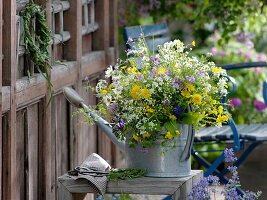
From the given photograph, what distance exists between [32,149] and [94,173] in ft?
1.18

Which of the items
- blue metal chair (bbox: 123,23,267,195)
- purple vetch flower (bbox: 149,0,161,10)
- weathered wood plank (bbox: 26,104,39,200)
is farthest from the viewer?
purple vetch flower (bbox: 149,0,161,10)

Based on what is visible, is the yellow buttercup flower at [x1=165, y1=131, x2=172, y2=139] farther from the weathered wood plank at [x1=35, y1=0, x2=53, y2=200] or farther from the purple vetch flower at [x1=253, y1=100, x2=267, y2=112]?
the purple vetch flower at [x1=253, y1=100, x2=267, y2=112]

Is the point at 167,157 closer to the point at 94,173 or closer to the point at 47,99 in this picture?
the point at 94,173

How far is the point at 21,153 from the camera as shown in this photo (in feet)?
10.6

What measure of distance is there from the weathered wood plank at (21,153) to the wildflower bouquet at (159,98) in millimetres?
377

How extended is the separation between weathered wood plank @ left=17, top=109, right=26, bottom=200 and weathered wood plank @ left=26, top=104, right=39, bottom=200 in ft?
0.12

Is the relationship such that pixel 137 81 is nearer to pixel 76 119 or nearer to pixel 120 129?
pixel 120 129

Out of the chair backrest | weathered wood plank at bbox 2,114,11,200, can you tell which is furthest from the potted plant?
the chair backrest

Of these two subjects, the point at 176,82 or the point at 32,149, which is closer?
the point at 176,82

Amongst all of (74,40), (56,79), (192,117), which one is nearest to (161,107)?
(192,117)

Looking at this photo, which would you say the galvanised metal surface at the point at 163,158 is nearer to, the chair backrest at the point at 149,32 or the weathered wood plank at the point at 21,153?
the weathered wood plank at the point at 21,153

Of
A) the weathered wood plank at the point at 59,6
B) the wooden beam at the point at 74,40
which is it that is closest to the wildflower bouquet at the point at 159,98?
the weathered wood plank at the point at 59,6

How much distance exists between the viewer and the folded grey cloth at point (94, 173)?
10.1 ft

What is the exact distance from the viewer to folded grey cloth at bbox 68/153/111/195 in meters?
3.08
